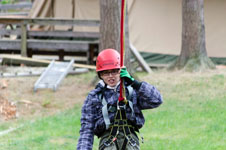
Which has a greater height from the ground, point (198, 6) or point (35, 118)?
point (198, 6)

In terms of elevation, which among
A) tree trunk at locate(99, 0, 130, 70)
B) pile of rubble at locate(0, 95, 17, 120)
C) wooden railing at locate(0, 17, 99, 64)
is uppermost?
tree trunk at locate(99, 0, 130, 70)

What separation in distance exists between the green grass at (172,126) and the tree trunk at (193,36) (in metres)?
1.66

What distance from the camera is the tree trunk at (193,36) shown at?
44.1 feet

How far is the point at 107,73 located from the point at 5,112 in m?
6.10

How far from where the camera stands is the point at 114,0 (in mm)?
10867

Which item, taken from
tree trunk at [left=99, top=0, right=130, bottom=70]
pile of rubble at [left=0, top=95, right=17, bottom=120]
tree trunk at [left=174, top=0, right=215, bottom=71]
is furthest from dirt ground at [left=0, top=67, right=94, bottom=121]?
tree trunk at [left=174, top=0, right=215, bottom=71]

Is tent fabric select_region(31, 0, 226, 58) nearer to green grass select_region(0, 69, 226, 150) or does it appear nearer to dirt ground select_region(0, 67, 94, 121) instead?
dirt ground select_region(0, 67, 94, 121)

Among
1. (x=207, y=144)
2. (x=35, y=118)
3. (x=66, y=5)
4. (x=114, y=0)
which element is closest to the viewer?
(x=207, y=144)

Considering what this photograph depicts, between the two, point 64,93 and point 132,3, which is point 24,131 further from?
point 132,3

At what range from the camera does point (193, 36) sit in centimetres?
1355

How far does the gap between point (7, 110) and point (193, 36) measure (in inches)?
231

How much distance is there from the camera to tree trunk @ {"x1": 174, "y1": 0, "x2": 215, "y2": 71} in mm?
13445

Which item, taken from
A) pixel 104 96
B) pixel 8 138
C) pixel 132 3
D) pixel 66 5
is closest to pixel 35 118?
pixel 8 138

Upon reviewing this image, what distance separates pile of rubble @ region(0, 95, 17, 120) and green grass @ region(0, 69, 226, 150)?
1.87 feet
